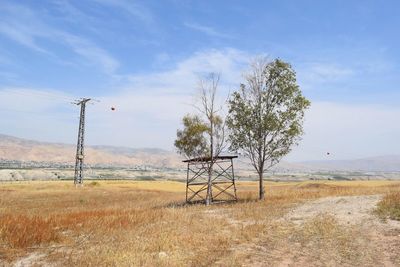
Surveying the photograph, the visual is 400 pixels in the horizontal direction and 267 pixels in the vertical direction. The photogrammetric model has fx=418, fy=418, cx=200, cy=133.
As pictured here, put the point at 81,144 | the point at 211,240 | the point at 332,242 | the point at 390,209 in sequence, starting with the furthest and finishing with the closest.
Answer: the point at 81,144, the point at 390,209, the point at 211,240, the point at 332,242

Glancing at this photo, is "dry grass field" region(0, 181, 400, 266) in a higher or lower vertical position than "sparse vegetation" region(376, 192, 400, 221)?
lower

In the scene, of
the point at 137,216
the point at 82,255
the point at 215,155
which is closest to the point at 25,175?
the point at 215,155

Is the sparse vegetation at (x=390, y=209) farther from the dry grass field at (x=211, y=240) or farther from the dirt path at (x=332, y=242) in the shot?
the dirt path at (x=332, y=242)

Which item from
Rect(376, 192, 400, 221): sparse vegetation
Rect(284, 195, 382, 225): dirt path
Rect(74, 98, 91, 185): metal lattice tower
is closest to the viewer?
Rect(376, 192, 400, 221): sparse vegetation

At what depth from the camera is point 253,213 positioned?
21.1 m

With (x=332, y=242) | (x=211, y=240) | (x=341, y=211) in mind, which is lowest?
(x=211, y=240)

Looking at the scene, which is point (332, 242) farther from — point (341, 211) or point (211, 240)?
point (341, 211)

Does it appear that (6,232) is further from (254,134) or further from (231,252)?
(254,134)

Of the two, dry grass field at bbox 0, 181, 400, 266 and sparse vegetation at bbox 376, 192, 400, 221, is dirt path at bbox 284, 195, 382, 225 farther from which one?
sparse vegetation at bbox 376, 192, 400, 221

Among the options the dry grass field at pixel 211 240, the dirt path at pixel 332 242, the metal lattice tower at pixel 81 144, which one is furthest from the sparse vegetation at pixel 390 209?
the metal lattice tower at pixel 81 144

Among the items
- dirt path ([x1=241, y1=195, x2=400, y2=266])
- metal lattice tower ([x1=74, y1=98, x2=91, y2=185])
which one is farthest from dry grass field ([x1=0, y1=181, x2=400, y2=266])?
metal lattice tower ([x1=74, y1=98, x2=91, y2=185])

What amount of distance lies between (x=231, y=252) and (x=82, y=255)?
172 inches

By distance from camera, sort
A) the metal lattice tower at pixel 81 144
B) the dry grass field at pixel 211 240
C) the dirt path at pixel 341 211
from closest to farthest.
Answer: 1. the dry grass field at pixel 211 240
2. the dirt path at pixel 341 211
3. the metal lattice tower at pixel 81 144

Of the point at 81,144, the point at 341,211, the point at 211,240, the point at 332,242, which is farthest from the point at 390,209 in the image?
the point at 81,144
